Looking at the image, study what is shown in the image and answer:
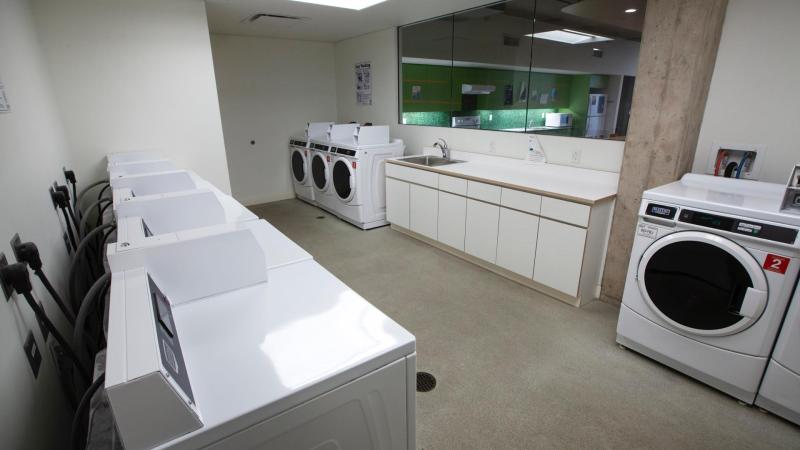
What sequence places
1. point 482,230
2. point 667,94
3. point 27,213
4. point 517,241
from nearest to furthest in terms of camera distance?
point 27,213 → point 667,94 → point 517,241 → point 482,230

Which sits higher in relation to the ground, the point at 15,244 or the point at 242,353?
the point at 15,244

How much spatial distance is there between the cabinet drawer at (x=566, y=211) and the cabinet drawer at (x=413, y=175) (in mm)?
1210

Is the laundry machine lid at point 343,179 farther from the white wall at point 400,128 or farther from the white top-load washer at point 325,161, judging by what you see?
the white wall at point 400,128

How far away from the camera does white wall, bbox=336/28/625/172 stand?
9.98 ft

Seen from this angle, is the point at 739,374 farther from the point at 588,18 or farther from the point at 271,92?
the point at 271,92

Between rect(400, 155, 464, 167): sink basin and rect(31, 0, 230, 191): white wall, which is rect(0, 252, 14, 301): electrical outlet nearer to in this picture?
rect(31, 0, 230, 191): white wall

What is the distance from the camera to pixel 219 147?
371 cm

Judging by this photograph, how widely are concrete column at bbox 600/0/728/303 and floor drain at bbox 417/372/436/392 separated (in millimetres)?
1710

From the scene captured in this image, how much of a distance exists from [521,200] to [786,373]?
173cm

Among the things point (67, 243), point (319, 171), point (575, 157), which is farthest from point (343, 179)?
point (67, 243)

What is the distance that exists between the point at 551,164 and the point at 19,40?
3.76 metres

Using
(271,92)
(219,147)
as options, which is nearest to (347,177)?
(219,147)

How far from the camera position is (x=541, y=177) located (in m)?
3.31

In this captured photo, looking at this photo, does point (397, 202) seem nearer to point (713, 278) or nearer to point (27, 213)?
point (713, 278)
